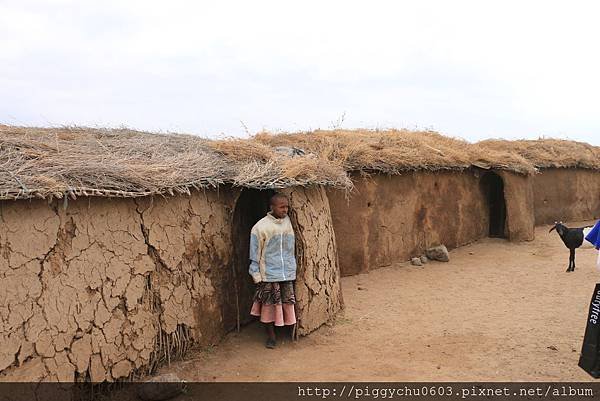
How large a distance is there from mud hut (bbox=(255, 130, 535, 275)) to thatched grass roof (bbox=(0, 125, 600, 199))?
44 millimetres

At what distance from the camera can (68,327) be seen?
13.2ft

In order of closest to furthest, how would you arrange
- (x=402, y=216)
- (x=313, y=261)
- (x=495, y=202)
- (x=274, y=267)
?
1. (x=274, y=267)
2. (x=313, y=261)
3. (x=402, y=216)
4. (x=495, y=202)

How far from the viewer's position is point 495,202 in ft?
39.4

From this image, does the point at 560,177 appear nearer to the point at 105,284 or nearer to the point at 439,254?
the point at 439,254

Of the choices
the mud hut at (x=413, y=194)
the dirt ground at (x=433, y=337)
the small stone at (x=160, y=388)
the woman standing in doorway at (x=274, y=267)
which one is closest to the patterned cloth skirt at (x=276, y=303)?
the woman standing in doorway at (x=274, y=267)

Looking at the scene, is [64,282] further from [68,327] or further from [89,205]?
[89,205]

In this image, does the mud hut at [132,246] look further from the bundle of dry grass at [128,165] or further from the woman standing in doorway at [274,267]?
the woman standing in doorway at [274,267]

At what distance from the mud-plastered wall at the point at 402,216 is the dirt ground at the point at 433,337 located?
0.49 metres

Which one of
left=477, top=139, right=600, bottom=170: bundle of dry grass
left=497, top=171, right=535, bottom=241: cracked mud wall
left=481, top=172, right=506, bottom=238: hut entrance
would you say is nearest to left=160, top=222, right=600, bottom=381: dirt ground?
left=497, top=171, right=535, bottom=241: cracked mud wall

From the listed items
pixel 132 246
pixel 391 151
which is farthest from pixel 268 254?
pixel 391 151

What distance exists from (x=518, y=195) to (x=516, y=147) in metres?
3.35

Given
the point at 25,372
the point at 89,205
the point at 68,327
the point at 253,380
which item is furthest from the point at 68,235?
the point at 253,380

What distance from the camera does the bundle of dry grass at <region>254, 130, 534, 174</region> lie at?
29.0 feet

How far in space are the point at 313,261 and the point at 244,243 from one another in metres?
0.86
